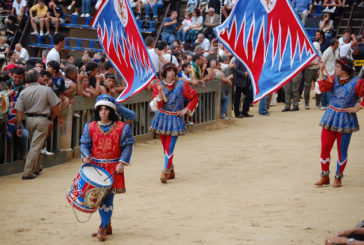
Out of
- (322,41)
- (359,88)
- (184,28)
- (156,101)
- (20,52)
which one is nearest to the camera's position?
(359,88)

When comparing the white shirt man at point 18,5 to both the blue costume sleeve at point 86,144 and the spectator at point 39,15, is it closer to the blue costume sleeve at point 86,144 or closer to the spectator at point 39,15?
the spectator at point 39,15

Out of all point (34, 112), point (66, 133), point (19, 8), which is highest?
point (19, 8)

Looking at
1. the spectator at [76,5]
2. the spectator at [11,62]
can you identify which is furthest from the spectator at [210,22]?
the spectator at [11,62]

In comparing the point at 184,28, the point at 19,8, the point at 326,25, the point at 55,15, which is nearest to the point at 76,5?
the point at 55,15

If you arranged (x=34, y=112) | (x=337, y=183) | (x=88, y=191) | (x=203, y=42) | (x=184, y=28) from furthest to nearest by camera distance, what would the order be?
(x=184, y=28) < (x=203, y=42) < (x=34, y=112) < (x=337, y=183) < (x=88, y=191)

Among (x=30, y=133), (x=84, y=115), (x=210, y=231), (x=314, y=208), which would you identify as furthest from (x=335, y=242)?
(x=84, y=115)

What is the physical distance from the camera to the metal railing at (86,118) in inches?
434

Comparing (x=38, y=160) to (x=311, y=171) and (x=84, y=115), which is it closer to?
(x=84, y=115)

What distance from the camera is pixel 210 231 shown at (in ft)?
26.1

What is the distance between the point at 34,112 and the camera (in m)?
10.7

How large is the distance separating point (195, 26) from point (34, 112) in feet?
45.0

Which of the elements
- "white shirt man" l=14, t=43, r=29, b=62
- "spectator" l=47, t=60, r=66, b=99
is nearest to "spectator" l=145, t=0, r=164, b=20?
"white shirt man" l=14, t=43, r=29, b=62

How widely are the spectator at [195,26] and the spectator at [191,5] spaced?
328 millimetres

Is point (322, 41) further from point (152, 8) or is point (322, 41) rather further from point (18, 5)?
point (18, 5)
